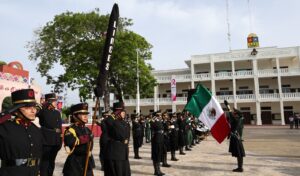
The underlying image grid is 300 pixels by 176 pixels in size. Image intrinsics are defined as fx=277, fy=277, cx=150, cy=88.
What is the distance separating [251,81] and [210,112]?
32376 mm

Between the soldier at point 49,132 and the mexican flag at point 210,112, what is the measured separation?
422 centimetres

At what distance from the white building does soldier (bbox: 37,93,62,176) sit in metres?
30.4

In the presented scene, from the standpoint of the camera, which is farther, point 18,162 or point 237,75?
point 237,75

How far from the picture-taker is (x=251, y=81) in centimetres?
3825

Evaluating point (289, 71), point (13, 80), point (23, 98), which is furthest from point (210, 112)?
point (289, 71)

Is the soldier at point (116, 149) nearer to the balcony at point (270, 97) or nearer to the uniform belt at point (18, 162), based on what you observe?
the uniform belt at point (18, 162)

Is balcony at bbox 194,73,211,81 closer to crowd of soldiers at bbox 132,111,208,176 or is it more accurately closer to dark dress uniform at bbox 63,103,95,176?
crowd of soldiers at bbox 132,111,208,176

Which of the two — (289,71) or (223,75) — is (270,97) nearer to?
(289,71)

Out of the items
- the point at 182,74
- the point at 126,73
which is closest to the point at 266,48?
the point at 182,74

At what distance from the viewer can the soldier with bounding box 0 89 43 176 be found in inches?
118

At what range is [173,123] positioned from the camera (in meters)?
10.5

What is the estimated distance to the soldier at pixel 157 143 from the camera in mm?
7332

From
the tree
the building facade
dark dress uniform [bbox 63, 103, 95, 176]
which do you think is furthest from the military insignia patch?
the tree

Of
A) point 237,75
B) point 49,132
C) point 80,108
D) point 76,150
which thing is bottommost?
point 76,150
